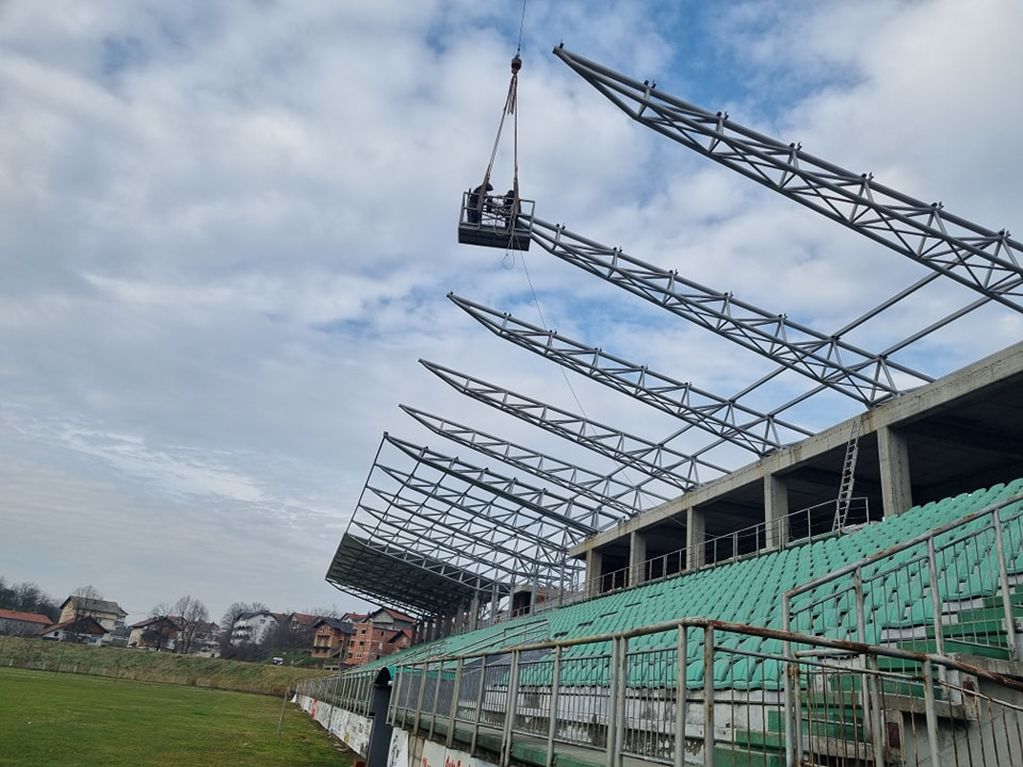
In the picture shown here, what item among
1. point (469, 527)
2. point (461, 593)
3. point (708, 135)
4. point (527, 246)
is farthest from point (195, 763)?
point (461, 593)

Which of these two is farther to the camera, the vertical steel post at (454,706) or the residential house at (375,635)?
the residential house at (375,635)

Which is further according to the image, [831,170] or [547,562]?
[547,562]

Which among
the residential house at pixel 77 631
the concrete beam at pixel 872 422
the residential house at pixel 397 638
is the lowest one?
the residential house at pixel 77 631

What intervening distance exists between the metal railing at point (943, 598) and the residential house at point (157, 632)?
128m

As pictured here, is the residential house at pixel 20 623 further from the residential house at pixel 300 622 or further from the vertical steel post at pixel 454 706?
the vertical steel post at pixel 454 706

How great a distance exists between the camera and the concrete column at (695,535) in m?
27.1

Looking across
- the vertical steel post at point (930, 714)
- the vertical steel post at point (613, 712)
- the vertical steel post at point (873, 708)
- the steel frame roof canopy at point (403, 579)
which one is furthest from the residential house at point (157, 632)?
the vertical steel post at point (930, 714)

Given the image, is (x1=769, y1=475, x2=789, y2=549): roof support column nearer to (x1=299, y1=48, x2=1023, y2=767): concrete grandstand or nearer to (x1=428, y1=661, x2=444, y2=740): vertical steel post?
(x1=299, y1=48, x2=1023, y2=767): concrete grandstand

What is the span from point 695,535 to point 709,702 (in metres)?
24.5

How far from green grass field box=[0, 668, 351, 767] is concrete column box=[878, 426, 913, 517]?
15485mm

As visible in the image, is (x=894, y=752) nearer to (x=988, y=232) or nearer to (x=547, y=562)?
(x=988, y=232)

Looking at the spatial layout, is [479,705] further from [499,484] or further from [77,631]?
[77,631]

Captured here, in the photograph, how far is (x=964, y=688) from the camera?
18.3ft

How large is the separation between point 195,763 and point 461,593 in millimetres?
47442
